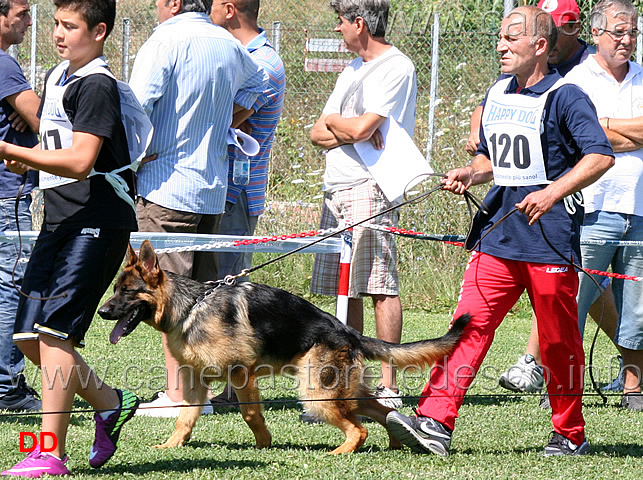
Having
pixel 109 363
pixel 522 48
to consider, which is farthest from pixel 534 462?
pixel 109 363

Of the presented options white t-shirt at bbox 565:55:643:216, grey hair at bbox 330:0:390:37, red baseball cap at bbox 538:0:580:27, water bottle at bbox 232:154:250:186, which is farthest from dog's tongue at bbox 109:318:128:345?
red baseball cap at bbox 538:0:580:27

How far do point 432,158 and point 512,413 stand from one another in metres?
4.63

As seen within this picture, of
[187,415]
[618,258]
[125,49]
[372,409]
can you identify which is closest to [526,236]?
[372,409]

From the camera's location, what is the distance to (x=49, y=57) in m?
12.8

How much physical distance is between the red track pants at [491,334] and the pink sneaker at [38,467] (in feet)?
5.74

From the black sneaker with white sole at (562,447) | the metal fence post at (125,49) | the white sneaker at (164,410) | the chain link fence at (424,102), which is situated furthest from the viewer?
the metal fence post at (125,49)

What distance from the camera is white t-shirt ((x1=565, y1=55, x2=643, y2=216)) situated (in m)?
5.62

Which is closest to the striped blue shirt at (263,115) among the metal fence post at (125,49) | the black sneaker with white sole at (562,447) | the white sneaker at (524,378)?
the white sneaker at (524,378)

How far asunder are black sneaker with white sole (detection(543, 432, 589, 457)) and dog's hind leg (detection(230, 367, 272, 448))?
139cm

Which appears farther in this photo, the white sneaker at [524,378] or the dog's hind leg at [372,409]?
the white sneaker at [524,378]

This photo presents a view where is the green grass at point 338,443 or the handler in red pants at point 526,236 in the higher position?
the handler in red pants at point 526,236

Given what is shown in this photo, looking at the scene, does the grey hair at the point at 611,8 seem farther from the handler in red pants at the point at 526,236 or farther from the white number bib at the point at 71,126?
the white number bib at the point at 71,126

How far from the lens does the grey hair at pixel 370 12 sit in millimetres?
5617

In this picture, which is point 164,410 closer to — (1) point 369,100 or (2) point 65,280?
(2) point 65,280
